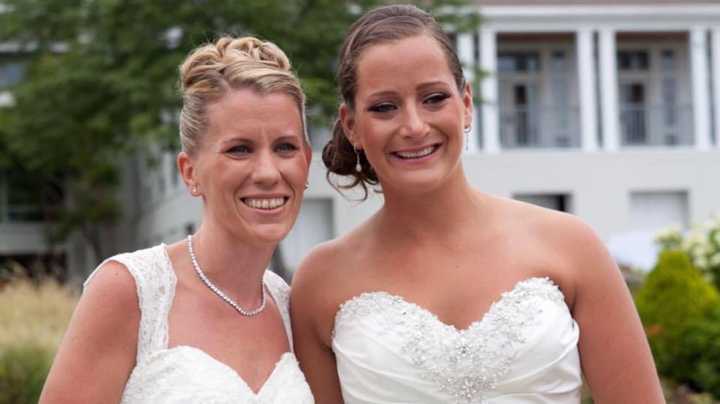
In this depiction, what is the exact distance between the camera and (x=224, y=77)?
3.41 meters

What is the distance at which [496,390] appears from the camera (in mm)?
3537

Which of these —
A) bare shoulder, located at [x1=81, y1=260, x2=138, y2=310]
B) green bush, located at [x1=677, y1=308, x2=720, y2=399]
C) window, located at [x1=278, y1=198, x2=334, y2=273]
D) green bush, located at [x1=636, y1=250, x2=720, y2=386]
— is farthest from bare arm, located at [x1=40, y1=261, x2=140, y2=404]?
window, located at [x1=278, y1=198, x2=334, y2=273]

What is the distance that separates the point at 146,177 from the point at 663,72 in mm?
16602

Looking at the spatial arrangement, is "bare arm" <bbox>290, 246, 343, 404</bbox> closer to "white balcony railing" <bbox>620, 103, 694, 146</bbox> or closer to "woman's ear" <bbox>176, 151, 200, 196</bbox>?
"woman's ear" <bbox>176, 151, 200, 196</bbox>

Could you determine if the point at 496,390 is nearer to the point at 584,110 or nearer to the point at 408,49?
the point at 408,49

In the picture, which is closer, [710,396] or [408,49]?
[408,49]

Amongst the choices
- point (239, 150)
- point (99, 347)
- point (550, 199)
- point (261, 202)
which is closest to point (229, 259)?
point (261, 202)

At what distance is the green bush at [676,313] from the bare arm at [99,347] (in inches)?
327

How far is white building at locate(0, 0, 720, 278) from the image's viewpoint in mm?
27234

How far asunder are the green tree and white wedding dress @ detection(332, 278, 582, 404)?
555 inches

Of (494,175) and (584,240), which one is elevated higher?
(584,240)

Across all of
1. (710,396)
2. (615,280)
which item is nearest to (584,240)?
(615,280)

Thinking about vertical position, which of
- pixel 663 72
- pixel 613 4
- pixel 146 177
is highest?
pixel 613 4

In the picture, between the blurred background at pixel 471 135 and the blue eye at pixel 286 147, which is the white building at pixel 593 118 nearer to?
the blurred background at pixel 471 135
